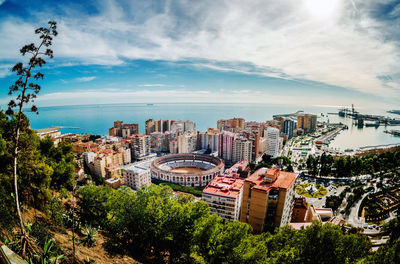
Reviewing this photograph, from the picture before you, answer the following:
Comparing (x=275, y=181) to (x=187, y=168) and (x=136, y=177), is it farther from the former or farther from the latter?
(x=187, y=168)

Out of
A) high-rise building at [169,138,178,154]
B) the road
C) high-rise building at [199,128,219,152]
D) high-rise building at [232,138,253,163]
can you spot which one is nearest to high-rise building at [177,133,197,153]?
high-rise building at [169,138,178,154]

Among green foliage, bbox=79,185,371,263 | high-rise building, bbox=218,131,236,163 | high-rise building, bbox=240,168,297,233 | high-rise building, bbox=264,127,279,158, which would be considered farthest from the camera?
high-rise building, bbox=264,127,279,158

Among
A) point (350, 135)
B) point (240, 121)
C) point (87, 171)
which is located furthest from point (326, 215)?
point (350, 135)

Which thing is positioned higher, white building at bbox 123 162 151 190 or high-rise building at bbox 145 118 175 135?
high-rise building at bbox 145 118 175 135

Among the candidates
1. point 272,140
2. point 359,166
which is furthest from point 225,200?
point 272,140

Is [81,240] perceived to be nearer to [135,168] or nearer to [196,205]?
[196,205]

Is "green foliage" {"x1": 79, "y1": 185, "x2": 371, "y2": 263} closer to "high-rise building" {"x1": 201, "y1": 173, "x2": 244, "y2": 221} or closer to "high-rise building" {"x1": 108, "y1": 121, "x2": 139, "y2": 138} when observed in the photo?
"high-rise building" {"x1": 201, "y1": 173, "x2": 244, "y2": 221}
